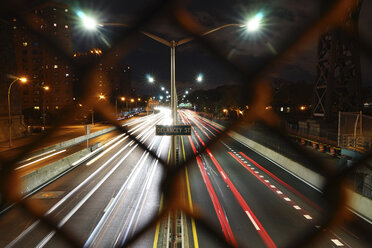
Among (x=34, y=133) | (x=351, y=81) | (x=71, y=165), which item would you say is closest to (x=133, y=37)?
(x=71, y=165)

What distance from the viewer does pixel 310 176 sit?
12.4 metres

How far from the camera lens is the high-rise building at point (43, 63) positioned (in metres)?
72.9

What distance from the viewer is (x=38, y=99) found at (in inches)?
2928

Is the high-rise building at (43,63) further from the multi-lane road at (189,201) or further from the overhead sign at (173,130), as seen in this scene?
the overhead sign at (173,130)

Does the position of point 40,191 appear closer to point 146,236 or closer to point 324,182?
point 146,236

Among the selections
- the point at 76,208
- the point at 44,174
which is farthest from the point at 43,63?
the point at 76,208

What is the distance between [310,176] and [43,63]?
→ 87.0 metres

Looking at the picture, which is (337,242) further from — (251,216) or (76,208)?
(76,208)

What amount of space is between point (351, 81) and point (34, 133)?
41484 millimetres

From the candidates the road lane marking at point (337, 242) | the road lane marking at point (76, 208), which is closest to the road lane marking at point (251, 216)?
the road lane marking at point (337, 242)

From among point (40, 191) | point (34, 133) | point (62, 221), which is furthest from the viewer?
point (34, 133)

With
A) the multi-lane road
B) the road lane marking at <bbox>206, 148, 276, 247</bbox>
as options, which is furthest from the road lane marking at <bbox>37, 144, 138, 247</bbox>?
the road lane marking at <bbox>206, 148, 276, 247</bbox>

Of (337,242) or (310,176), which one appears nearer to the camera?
(337,242)

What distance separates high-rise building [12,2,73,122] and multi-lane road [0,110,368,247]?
2760 inches
